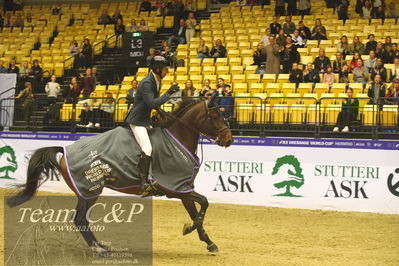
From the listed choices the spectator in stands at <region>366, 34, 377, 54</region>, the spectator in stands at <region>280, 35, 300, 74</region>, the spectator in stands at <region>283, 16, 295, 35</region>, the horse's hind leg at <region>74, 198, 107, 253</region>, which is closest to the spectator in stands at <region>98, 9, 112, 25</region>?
the spectator in stands at <region>283, 16, 295, 35</region>

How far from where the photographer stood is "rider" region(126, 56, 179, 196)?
9578mm

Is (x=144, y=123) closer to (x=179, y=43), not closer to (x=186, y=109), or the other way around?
(x=186, y=109)

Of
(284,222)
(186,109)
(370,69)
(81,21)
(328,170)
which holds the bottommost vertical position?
(284,222)

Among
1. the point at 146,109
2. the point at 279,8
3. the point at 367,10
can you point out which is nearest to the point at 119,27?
the point at 279,8

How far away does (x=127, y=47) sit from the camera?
22.0 meters

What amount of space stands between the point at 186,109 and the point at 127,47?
12.3m

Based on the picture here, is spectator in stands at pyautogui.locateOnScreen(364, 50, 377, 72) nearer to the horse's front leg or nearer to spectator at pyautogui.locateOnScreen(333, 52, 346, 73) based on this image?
spectator at pyautogui.locateOnScreen(333, 52, 346, 73)

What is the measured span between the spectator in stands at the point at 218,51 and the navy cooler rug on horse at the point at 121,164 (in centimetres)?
1208

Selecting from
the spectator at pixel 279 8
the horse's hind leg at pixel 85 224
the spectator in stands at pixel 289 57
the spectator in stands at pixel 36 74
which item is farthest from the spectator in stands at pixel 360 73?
the spectator in stands at pixel 36 74

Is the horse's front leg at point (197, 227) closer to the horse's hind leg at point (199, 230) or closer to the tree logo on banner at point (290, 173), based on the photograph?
the horse's hind leg at point (199, 230)

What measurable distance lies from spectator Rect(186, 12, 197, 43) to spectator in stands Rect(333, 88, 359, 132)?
9612 millimetres

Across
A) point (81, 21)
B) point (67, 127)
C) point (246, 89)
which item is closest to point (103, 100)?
point (67, 127)

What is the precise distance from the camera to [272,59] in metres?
19.6

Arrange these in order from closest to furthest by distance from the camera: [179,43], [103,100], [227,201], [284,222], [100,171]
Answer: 1. [100,171]
2. [284,222]
3. [227,201]
4. [103,100]
5. [179,43]
